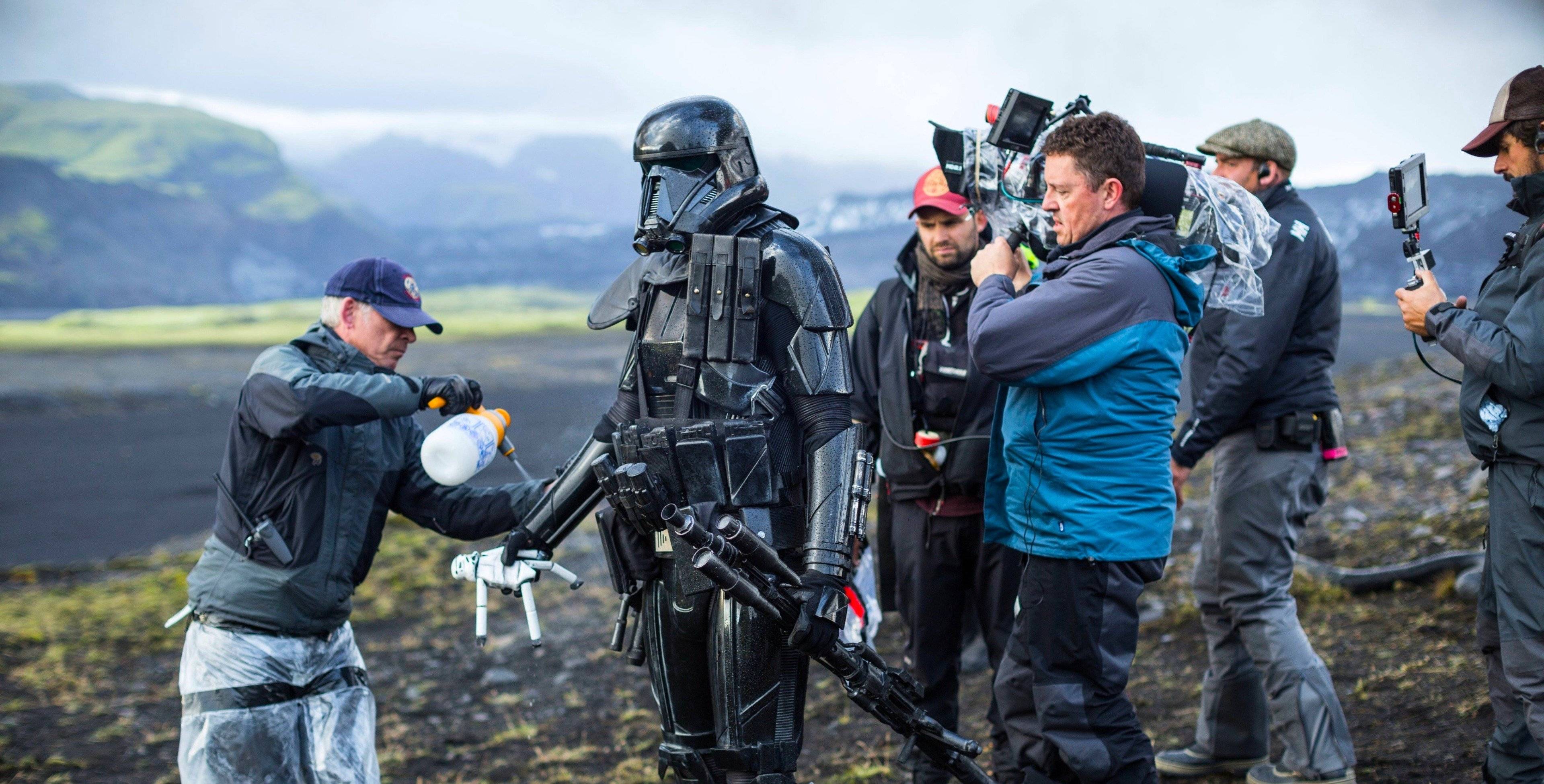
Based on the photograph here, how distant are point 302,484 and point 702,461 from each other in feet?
5.17

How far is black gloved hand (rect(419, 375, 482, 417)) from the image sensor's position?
4059mm

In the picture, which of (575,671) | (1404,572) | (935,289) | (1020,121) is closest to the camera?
(1020,121)

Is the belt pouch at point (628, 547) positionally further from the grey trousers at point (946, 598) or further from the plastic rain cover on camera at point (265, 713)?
the grey trousers at point (946, 598)

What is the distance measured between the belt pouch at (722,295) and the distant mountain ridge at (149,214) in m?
96.7

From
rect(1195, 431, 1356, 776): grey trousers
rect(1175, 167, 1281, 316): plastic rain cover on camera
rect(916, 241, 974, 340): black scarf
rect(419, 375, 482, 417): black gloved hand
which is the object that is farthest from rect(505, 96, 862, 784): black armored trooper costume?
rect(1195, 431, 1356, 776): grey trousers

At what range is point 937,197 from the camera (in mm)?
4887

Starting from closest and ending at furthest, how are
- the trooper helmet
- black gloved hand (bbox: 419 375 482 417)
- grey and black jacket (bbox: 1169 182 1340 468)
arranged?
the trooper helmet → black gloved hand (bbox: 419 375 482 417) → grey and black jacket (bbox: 1169 182 1340 468)

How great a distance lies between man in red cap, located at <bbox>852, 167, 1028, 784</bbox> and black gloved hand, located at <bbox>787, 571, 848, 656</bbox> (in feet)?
4.14

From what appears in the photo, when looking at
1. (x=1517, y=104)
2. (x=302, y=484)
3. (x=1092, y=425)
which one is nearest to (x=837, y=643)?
(x=1092, y=425)

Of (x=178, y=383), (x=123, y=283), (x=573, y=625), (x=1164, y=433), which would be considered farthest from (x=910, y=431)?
(x=123, y=283)

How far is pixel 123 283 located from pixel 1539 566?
114361 millimetres

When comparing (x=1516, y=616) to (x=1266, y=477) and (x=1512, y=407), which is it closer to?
(x=1512, y=407)

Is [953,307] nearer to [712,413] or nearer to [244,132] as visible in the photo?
[712,413]

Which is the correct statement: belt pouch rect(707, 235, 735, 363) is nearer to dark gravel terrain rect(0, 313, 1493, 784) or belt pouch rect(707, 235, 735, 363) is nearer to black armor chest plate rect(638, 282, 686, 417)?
black armor chest plate rect(638, 282, 686, 417)
